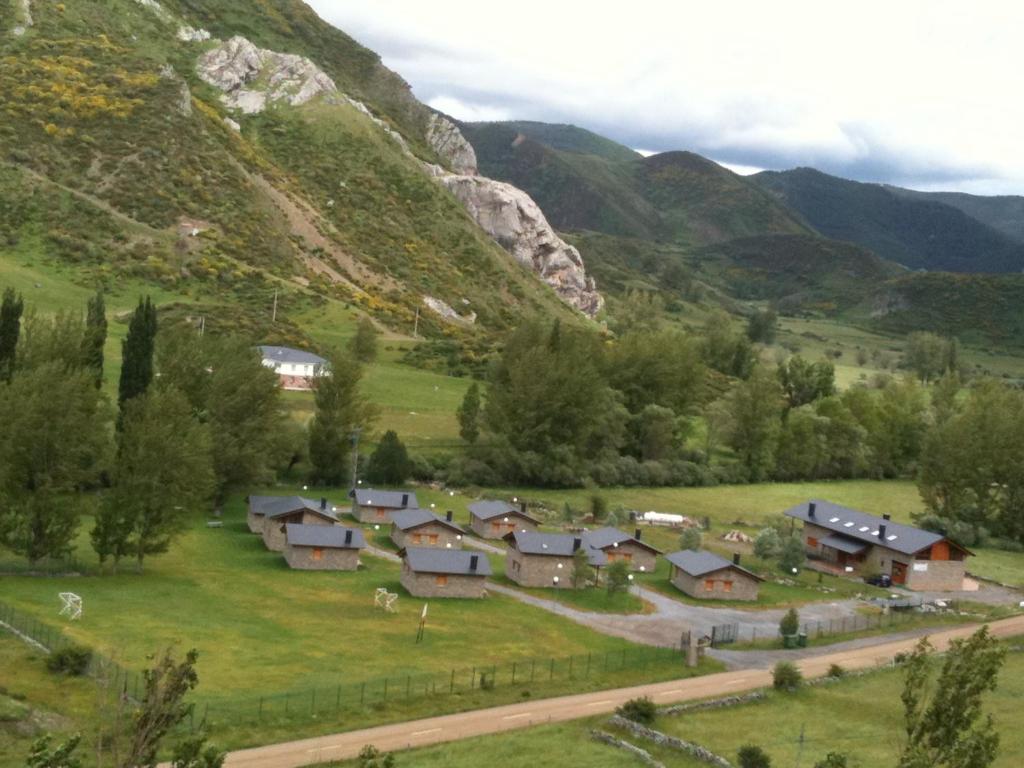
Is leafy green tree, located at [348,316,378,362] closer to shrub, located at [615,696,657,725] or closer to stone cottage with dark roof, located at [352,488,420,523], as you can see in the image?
stone cottage with dark roof, located at [352,488,420,523]

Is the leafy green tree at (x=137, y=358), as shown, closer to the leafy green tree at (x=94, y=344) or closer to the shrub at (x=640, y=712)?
the leafy green tree at (x=94, y=344)

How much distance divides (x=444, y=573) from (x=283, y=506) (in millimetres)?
13346

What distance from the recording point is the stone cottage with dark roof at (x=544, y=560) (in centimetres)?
5991

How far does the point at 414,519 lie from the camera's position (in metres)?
66.2

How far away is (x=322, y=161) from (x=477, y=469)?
117 meters

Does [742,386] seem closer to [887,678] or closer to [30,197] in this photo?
[887,678]

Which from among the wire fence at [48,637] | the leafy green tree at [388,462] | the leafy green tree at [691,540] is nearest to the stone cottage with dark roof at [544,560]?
the leafy green tree at [691,540]

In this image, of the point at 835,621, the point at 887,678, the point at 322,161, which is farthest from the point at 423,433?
the point at 322,161

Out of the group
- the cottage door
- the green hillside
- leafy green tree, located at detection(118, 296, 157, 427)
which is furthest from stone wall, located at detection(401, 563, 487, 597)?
the green hillside

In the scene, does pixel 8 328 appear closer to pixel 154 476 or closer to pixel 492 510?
pixel 154 476

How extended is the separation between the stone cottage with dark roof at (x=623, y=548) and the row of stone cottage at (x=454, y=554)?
6 centimetres

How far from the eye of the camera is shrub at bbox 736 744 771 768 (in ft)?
106

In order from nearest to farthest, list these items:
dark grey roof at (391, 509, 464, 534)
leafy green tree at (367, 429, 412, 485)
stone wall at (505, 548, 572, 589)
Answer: stone wall at (505, 548, 572, 589), dark grey roof at (391, 509, 464, 534), leafy green tree at (367, 429, 412, 485)

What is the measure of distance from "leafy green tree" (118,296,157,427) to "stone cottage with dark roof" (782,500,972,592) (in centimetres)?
4905
